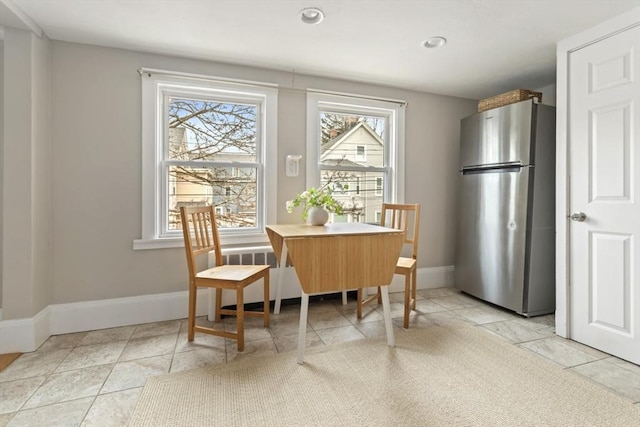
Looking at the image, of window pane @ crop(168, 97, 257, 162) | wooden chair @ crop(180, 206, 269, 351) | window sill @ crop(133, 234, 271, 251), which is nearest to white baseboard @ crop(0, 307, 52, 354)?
window sill @ crop(133, 234, 271, 251)

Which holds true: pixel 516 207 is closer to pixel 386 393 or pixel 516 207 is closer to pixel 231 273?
pixel 386 393

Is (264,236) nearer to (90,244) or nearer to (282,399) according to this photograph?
(90,244)

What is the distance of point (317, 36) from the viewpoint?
7.26 ft

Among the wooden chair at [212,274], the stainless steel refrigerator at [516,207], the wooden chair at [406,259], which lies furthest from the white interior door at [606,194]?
the wooden chair at [212,274]

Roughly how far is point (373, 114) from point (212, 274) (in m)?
2.22

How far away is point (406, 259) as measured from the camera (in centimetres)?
260

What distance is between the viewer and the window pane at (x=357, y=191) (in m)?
3.12

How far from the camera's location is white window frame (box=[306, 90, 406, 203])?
292cm

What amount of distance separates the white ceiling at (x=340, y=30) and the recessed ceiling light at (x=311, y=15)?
4 cm

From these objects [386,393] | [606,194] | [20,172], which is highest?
[20,172]

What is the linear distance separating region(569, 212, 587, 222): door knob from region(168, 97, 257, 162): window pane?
99.2 inches

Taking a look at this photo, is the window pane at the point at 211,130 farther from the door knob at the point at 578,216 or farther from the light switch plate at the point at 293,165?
the door knob at the point at 578,216

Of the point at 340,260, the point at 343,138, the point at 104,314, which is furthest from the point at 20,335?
the point at 343,138

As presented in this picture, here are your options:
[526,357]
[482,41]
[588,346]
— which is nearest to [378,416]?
[526,357]
